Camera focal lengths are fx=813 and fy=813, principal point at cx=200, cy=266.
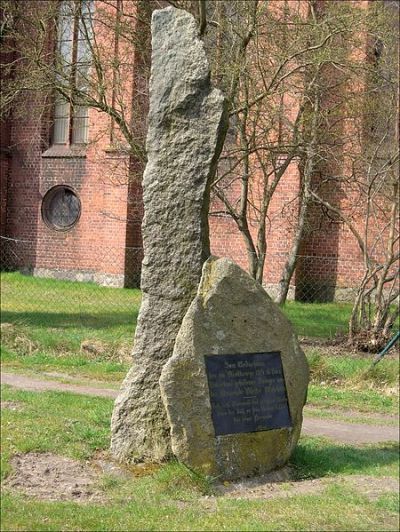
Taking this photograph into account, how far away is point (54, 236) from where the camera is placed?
76.0ft

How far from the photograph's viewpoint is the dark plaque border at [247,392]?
5.57m

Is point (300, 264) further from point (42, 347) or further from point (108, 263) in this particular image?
point (42, 347)

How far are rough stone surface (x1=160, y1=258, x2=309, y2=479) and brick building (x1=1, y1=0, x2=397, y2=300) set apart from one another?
36.3 feet

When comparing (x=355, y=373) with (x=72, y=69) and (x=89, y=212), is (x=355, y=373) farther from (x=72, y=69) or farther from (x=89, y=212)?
(x=89, y=212)

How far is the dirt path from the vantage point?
23.9ft

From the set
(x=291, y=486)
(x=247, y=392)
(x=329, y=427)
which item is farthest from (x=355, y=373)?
(x=291, y=486)

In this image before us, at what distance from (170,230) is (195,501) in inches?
76.7

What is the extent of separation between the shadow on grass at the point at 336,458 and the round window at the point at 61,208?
1709 cm

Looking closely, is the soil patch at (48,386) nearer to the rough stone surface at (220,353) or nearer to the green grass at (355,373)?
the green grass at (355,373)

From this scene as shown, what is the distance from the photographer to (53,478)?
220 inches

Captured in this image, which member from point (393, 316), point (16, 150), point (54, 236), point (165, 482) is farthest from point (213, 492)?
point (16, 150)

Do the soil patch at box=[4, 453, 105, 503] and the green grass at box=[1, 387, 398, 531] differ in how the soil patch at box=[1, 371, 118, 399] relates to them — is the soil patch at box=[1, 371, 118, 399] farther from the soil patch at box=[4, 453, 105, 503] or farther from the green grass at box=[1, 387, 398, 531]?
the soil patch at box=[4, 453, 105, 503]

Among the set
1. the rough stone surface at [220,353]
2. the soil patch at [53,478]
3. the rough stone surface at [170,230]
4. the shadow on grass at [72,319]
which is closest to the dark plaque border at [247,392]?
the rough stone surface at [220,353]

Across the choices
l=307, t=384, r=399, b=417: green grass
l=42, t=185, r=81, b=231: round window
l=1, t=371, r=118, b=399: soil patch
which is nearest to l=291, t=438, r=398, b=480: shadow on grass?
l=307, t=384, r=399, b=417: green grass
